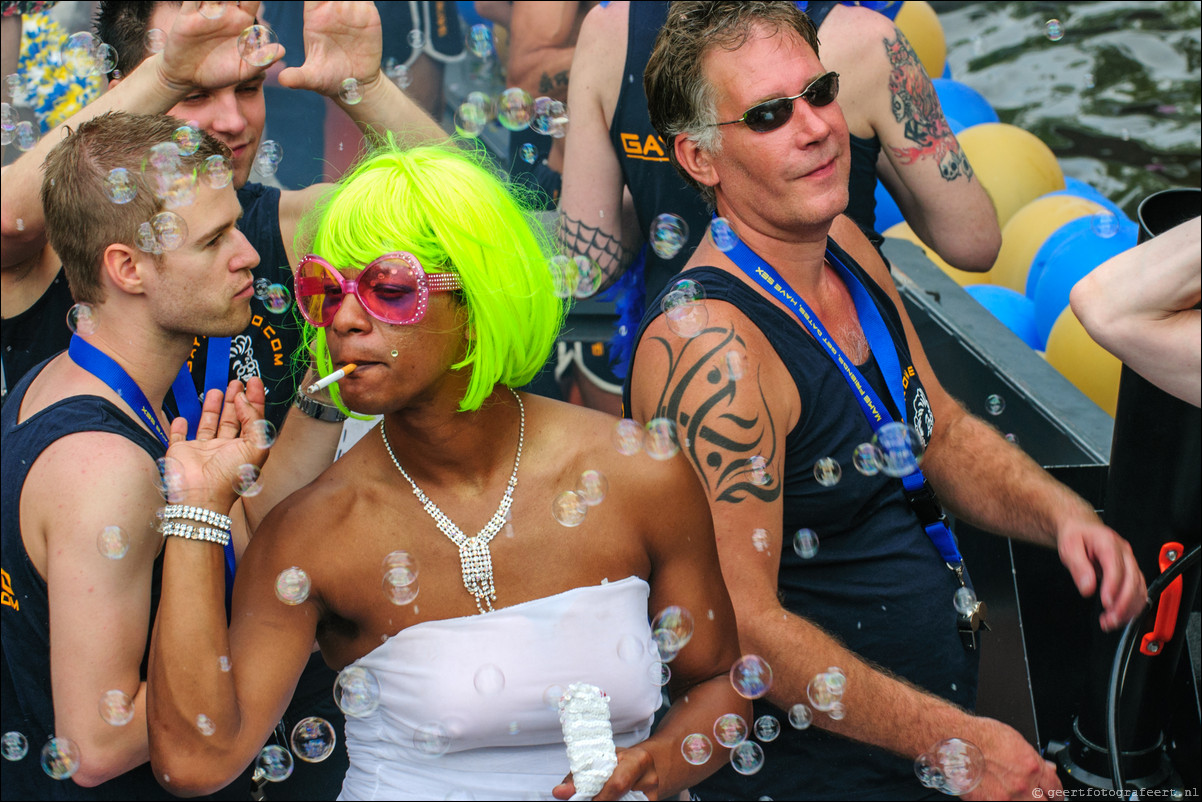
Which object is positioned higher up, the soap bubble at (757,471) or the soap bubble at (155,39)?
the soap bubble at (155,39)

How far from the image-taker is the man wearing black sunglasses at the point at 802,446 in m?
1.82

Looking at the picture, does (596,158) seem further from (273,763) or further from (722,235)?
(273,763)

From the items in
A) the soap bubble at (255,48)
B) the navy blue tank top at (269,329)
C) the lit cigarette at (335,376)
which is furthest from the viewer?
the navy blue tank top at (269,329)

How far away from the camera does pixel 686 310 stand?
1.89m

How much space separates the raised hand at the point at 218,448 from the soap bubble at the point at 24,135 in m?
1.14

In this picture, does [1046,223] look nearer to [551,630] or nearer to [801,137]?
[801,137]

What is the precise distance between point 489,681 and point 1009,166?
425 cm

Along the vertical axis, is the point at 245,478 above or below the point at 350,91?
below

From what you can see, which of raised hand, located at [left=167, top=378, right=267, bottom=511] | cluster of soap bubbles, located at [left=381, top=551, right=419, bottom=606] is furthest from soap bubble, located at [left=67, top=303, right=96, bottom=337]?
cluster of soap bubbles, located at [left=381, top=551, right=419, bottom=606]

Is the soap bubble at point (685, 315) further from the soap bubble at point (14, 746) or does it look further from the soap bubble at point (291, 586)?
the soap bubble at point (14, 746)

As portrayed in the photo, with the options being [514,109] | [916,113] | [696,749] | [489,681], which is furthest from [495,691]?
[916,113]

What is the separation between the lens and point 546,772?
175 centimetres

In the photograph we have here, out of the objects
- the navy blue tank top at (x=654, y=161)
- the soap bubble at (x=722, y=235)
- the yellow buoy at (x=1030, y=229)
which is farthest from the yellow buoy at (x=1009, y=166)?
the soap bubble at (x=722, y=235)

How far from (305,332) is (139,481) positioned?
0.37 meters
